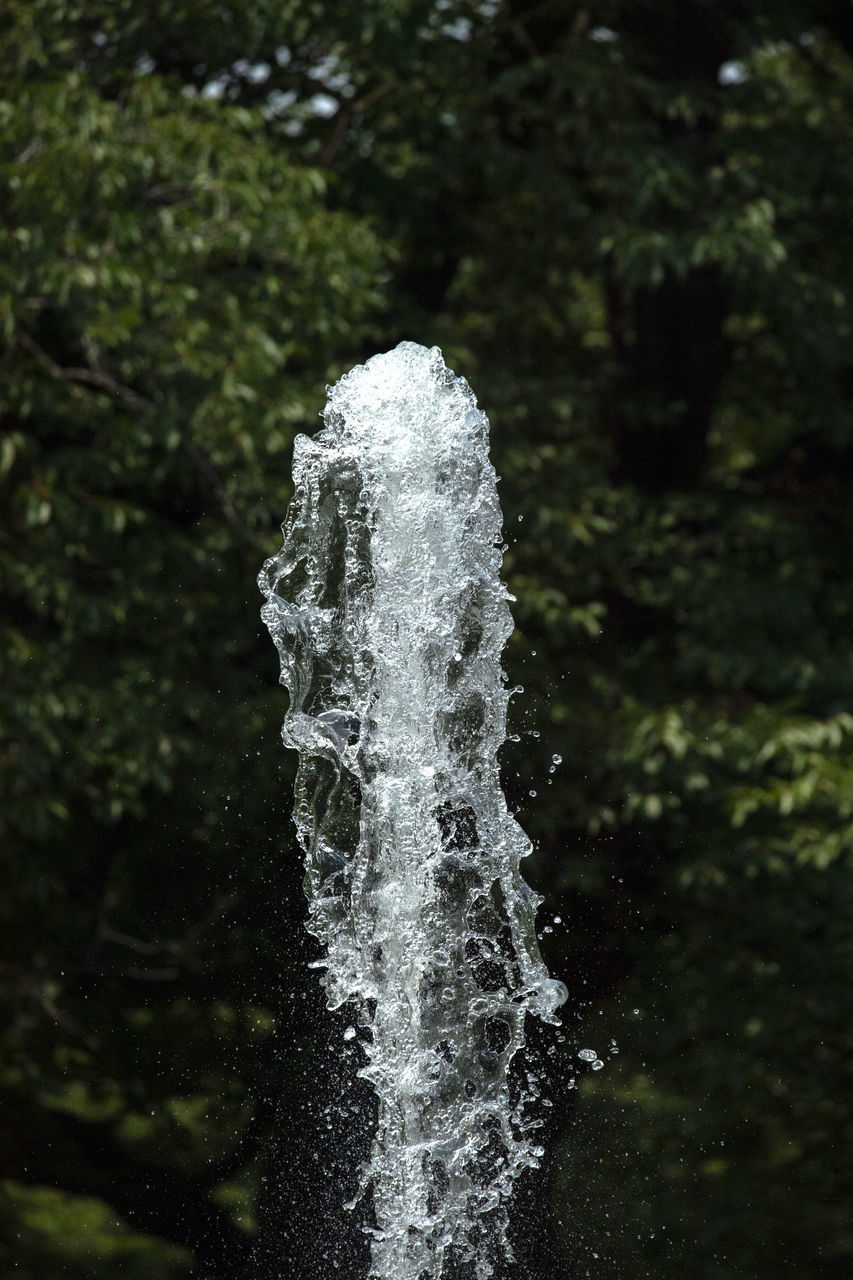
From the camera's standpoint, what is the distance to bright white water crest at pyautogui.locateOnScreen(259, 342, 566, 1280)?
3.36 m

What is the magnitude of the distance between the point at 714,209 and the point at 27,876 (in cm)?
387

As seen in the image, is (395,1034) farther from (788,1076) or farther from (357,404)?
(788,1076)

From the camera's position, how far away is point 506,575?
20.3 ft

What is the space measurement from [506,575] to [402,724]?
9.32 ft

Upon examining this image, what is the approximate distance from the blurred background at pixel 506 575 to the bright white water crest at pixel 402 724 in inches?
44.5

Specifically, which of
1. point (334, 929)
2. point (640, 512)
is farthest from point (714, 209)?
point (334, 929)

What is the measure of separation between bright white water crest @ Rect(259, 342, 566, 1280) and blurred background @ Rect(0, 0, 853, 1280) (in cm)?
113

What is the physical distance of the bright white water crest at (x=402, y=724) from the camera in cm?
336

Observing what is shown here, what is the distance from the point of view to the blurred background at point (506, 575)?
520 centimetres

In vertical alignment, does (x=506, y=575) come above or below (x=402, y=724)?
below

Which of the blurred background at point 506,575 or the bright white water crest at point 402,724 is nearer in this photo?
the bright white water crest at point 402,724

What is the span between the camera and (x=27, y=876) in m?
6.39

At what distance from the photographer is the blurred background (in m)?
5.20

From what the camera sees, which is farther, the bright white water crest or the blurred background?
the blurred background
